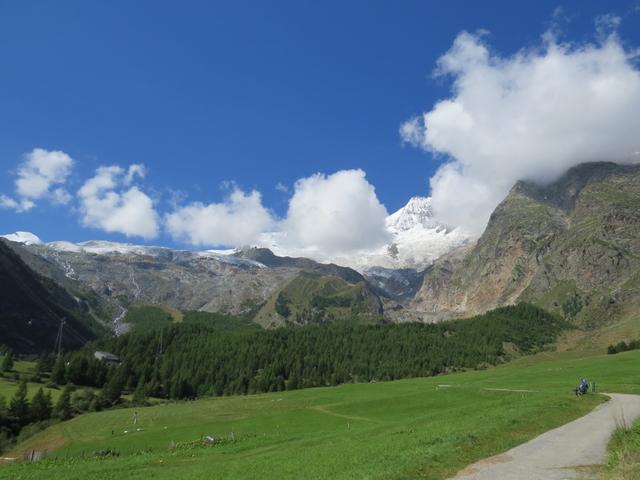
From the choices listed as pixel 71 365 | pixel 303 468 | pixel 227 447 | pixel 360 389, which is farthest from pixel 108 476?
pixel 71 365

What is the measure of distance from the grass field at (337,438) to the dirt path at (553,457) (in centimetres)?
108

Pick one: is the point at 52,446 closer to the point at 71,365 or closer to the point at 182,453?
the point at 182,453

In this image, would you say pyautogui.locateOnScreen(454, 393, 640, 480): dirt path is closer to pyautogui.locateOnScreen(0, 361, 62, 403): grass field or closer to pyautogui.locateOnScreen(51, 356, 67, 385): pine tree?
pyautogui.locateOnScreen(0, 361, 62, 403): grass field

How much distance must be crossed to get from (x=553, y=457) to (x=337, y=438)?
22.1 m

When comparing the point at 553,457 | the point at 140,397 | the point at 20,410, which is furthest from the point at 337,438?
the point at 140,397

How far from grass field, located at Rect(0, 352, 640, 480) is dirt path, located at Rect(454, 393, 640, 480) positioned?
1.08m

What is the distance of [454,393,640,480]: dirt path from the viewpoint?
2194cm

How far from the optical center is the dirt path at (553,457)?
21.9 metres

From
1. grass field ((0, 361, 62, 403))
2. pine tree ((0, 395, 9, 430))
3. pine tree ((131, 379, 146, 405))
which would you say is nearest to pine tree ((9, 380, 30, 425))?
pine tree ((0, 395, 9, 430))

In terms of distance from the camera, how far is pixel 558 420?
36000 millimetres

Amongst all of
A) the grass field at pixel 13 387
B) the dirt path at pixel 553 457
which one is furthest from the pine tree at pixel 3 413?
the dirt path at pixel 553 457

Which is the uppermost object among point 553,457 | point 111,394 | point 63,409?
point 111,394

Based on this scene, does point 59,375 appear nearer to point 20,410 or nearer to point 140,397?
point 140,397

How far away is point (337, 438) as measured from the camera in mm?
43656
